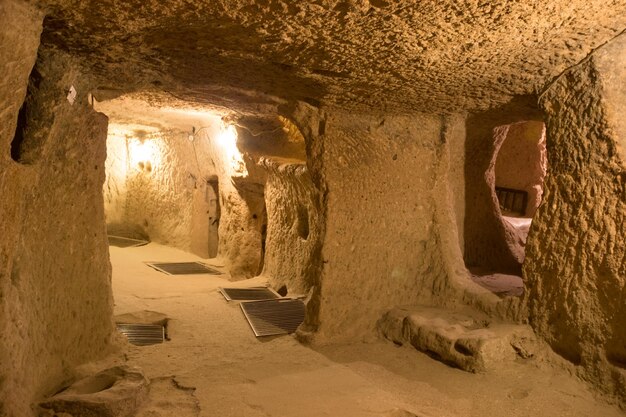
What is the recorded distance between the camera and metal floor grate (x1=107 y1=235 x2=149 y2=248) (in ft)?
23.9

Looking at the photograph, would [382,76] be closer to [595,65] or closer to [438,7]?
[438,7]

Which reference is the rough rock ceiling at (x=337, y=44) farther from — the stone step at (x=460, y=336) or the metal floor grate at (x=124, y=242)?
the metal floor grate at (x=124, y=242)

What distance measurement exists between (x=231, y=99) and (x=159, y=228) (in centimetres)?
477

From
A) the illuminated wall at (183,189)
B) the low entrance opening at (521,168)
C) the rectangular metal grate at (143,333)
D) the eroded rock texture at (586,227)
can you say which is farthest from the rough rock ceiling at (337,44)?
the low entrance opening at (521,168)

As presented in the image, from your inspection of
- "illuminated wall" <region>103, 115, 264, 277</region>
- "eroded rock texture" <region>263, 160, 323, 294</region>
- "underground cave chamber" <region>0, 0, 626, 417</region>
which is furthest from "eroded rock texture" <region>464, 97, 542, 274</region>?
"illuminated wall" <region>103, 115, 264, 277</region>

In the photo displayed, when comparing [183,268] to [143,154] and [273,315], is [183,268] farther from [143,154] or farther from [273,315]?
[143,154]

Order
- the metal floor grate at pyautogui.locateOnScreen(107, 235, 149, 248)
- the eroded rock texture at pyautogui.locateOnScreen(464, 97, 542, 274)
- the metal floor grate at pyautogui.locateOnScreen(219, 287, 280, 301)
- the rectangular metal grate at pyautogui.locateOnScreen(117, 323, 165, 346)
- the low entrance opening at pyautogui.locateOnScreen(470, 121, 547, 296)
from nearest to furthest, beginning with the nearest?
the rectangular metal grate at pyautogui.locateOnScreen(117, 323, 165, 346) < the eroded rock texture at pyautogui.locateOnScreen(464, 97, 542, 274) < the metal floor grate at pyautogui.locateOnScreen(219, 287, 280, 301) < the low entrance opening at pyautogui.locateOnScreen(470, 121, 547, 296) < the metal floor grate at pyautogui.locateOnScreen(107, 235, 149, 248)

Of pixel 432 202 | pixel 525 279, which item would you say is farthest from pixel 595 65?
pixel 432 202

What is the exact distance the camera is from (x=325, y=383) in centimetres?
261

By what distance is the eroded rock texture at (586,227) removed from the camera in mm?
2283

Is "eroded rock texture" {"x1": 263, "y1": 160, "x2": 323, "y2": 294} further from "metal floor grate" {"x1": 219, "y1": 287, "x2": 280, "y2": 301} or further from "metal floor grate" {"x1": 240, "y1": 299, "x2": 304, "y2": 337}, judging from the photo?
"metal floor grate" {"x1": 240, "y1": 299, "x2": 304, "y2": 337}

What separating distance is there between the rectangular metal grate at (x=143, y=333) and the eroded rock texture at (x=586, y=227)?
2.56 metres

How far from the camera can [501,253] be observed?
4566mm

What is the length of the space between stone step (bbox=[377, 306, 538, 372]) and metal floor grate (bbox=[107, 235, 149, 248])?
203 inches
